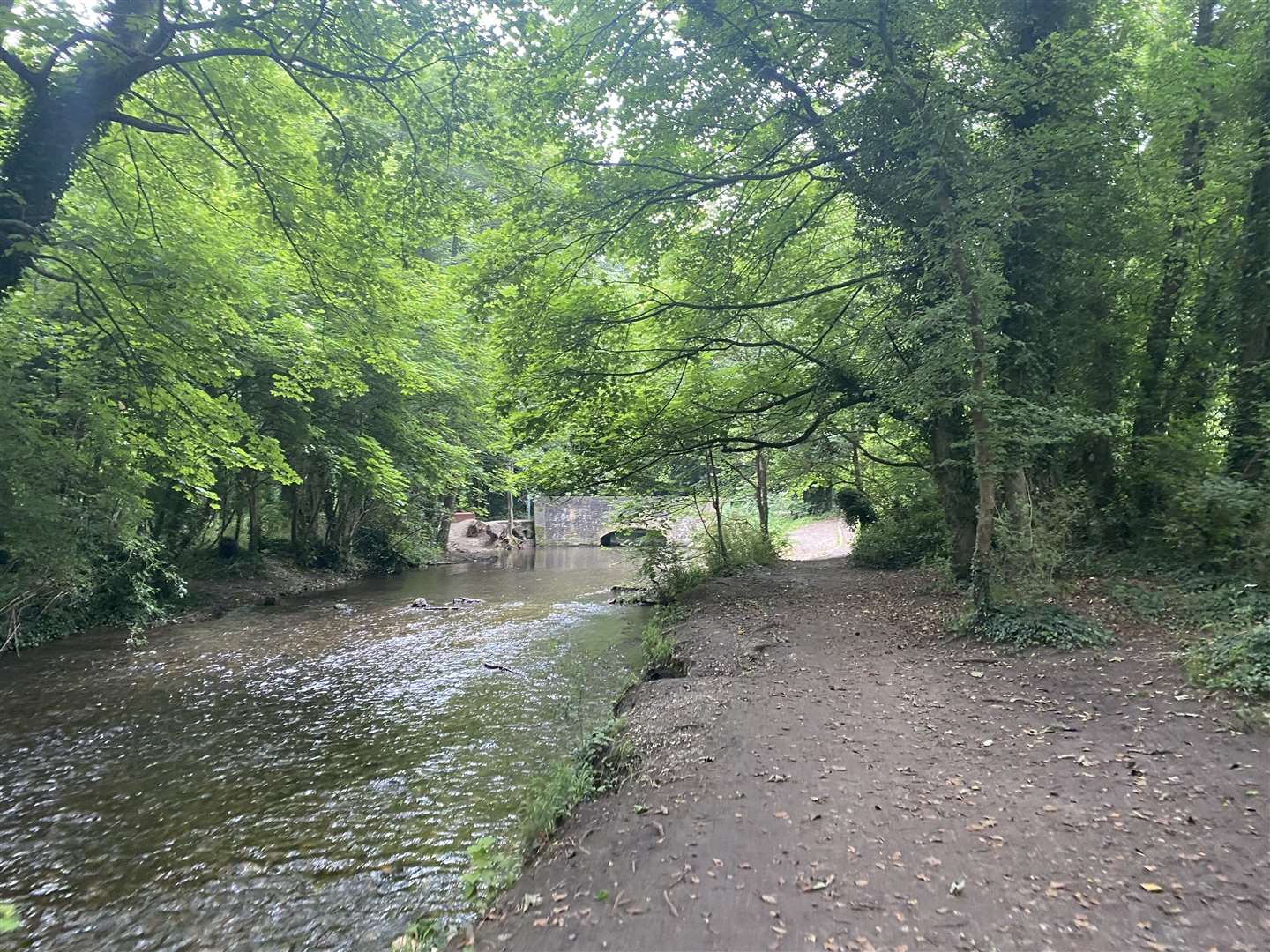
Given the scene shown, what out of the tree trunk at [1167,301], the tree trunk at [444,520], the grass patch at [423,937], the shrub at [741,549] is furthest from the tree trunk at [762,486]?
the tree trunk at [444,520]

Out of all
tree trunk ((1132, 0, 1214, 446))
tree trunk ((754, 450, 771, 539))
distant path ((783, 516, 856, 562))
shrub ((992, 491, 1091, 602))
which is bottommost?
distant path ((783, 516, 856, 562))

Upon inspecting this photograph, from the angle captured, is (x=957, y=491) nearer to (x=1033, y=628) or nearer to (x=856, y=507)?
(x=1033, y=628)

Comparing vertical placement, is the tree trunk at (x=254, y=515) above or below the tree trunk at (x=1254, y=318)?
below

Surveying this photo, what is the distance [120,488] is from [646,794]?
33.6 ft

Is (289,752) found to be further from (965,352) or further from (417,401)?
(417,401)

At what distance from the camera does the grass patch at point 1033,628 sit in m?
6.62

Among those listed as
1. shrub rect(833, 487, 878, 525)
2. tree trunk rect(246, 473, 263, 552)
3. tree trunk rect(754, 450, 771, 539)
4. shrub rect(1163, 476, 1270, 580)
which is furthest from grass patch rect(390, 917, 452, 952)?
tree trunk rect(246, 473, 263, 552)

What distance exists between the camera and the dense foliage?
729cm

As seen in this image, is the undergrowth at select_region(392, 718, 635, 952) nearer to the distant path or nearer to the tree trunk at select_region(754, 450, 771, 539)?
the tree trunk at select_region(754, 450, 771, 539)

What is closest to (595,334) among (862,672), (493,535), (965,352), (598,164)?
(598,164)

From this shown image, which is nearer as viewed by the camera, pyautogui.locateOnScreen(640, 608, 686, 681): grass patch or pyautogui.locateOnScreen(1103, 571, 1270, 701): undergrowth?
pyautogui.locateOnScreen(1103, 571, 1270, 701): undergrowth

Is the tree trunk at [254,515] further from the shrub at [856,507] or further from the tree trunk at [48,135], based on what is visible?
the shrub at [856,507]

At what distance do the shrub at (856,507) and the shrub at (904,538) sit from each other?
1.16m

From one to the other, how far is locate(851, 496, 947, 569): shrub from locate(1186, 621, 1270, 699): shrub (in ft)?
30.6
